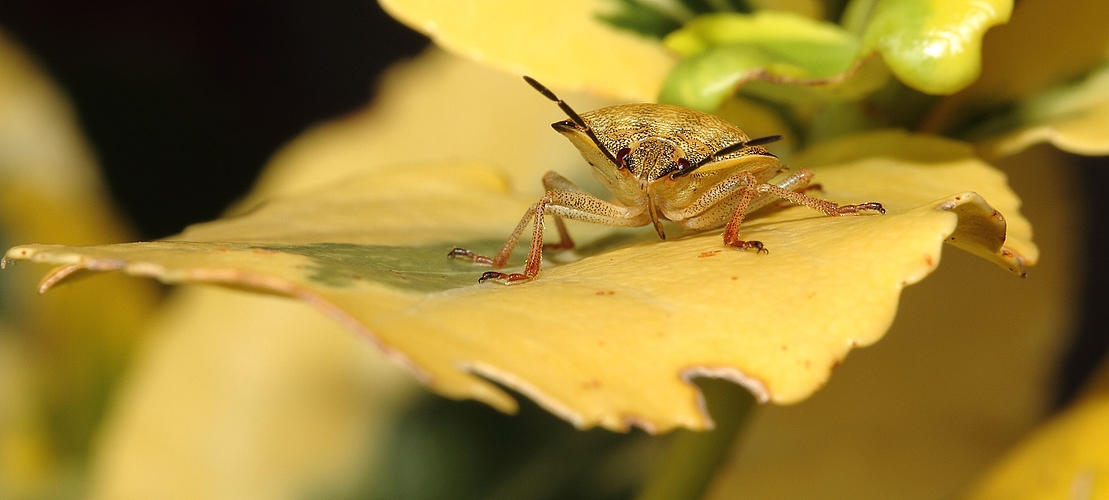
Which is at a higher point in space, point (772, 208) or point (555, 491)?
point (772, 208)

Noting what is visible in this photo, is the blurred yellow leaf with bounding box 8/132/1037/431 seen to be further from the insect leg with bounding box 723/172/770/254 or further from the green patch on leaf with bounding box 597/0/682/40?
the green patch on leaf with bounding box 597/0/682/40

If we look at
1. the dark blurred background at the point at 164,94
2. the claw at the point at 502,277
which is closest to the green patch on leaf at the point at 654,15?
the claw at the point at 502,277

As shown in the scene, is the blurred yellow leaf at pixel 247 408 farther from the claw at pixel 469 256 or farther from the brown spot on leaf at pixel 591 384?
the brown spot on leaf at pixel 591 384

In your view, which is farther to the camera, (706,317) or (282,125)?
(282,125)

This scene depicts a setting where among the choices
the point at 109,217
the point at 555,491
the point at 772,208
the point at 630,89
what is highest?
the point at 630,89

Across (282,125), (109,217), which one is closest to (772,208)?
(109,217)

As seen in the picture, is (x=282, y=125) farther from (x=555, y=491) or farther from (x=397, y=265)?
(x=397, y=265)
